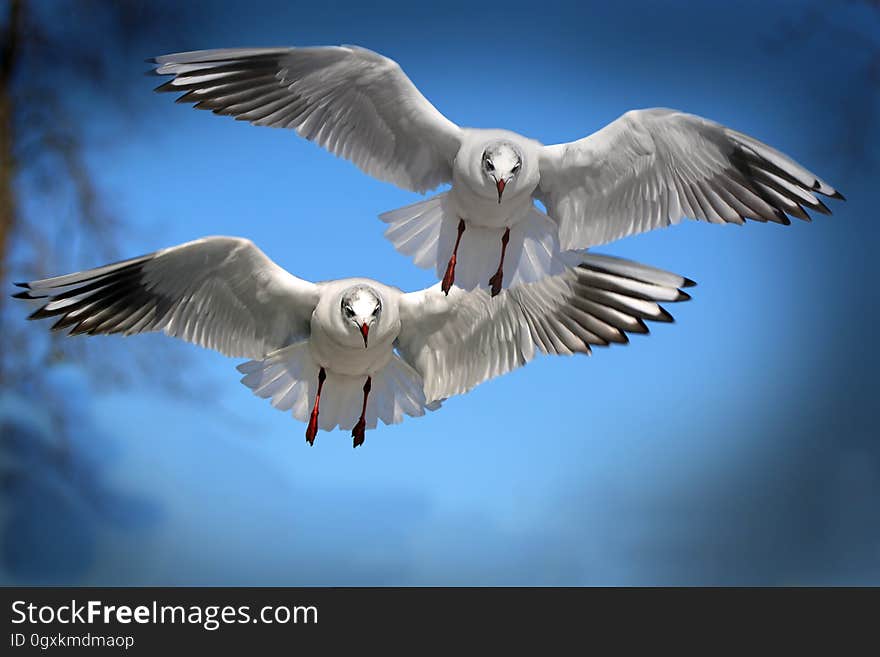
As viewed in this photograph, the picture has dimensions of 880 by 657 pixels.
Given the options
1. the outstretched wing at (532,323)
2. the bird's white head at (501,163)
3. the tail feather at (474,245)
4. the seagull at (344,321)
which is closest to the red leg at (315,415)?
the seagull at (344,321)

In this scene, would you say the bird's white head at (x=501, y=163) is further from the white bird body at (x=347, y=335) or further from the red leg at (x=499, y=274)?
the white bird body at (x=347, y=335)

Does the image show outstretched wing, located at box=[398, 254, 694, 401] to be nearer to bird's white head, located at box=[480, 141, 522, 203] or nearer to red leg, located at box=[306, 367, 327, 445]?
red leg, located at box=[306, 367, 327, 445]

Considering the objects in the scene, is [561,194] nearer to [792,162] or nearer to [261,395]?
[792,162]

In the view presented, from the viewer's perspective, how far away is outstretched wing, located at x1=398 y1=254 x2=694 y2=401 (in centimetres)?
230

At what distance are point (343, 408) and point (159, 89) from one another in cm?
71

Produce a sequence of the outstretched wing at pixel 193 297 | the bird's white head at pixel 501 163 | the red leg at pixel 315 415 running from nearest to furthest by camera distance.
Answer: the bird's white head at pixel 501 163 < the outstretched wing at pixel 193 297 < the red leg at pixel 315 415

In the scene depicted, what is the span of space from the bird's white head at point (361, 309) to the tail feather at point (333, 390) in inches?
7.4

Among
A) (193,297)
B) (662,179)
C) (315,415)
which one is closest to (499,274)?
(662,179)

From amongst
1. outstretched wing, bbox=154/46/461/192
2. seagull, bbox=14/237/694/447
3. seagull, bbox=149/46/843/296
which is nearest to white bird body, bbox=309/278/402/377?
seagull, bbox=14/237/694/447

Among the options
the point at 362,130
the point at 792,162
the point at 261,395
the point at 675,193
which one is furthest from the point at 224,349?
the point at 792,162

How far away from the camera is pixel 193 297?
7.33ft

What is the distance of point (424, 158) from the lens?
7.30 feet

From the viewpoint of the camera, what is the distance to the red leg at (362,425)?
89.7 inches

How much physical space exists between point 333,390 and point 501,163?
593 mm
